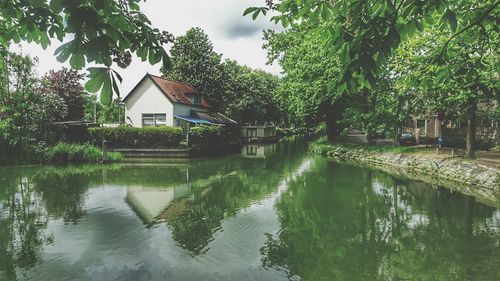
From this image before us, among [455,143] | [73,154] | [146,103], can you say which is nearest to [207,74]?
[146,103]

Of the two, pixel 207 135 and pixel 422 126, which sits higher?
pixel 422 126

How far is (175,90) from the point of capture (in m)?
40.2

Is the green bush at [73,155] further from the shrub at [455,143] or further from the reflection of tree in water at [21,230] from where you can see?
the shrub at [455,143]

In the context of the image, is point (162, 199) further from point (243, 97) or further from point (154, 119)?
point (243, 97)

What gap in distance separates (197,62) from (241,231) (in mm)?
36837

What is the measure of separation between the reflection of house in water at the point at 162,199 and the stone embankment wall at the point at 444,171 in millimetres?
11390

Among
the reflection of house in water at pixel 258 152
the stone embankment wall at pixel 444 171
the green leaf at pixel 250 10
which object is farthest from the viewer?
the reflection of house in water at pixel 258 152

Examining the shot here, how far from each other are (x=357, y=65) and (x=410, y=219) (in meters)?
9.13

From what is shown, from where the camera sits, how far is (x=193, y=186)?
15945 millimetres

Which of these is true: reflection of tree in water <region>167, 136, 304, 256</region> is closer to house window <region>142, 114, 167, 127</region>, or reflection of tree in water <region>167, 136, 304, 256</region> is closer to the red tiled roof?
house window <region>142, 114, 167, 127</region>

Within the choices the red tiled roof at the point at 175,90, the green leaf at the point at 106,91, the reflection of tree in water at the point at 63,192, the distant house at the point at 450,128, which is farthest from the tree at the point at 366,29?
the red tiled roof at the point at 175,90

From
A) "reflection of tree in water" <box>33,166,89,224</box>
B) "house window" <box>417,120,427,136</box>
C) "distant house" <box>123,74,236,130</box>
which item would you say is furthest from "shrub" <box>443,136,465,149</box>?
"reflection of tree in water" <box>33,166,89,224</box>

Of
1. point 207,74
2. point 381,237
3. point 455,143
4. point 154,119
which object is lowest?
point 381,237

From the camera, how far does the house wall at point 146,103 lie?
124ft
